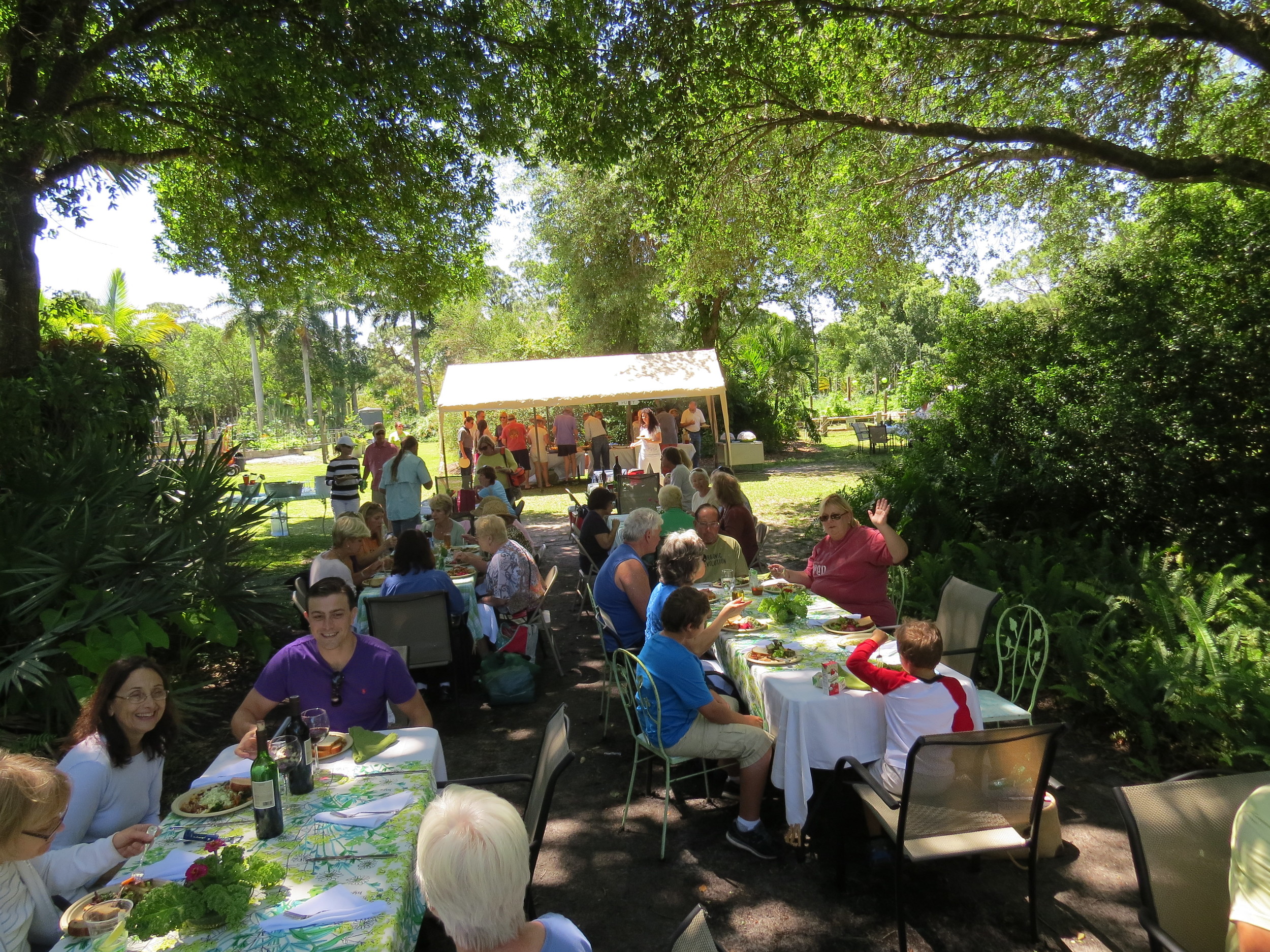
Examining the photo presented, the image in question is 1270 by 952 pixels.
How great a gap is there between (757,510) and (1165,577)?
776 cm

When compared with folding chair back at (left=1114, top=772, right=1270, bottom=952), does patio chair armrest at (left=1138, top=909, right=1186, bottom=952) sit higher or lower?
lower

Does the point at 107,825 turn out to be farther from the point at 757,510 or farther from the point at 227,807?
the point at 757,510

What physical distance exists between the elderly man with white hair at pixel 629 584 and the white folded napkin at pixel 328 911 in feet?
9.45

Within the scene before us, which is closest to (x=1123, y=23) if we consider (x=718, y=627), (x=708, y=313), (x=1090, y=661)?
(x=1090, y=661)

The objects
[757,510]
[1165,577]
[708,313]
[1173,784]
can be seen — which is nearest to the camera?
[1173,784]

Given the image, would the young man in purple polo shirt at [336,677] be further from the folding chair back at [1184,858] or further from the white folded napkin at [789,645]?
the folding chair back at [1184,858]

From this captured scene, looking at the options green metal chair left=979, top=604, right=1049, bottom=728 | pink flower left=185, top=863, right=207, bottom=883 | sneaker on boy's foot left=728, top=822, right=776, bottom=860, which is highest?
pink flower left=185, top=863, right=207, bottom=883

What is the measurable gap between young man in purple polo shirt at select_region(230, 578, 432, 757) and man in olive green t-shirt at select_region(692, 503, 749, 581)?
2949mm

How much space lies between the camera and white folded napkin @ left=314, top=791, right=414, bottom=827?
2.52 metres

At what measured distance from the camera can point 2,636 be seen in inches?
205

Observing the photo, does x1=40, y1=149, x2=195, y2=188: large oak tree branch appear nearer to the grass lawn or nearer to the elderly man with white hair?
the grass lawn

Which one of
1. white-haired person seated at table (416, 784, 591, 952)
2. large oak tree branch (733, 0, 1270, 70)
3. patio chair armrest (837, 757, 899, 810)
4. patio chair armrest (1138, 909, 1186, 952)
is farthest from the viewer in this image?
large oak tree branch (733, 0, 1270, 70)

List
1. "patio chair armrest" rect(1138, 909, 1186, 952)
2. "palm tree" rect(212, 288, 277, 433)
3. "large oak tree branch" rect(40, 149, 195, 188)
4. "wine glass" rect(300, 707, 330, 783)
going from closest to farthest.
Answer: "patio chair armrest" rect(1138, 909, 1186, 952) → "wine glass" rect(300, 707, 330, 783) → "large oak tree branch" rect(40, 149, 195, 188) → "palm tree" rect(212, 288, 277, 433)

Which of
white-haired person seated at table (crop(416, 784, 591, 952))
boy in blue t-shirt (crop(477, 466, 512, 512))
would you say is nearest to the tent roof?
boy in blue t-shirt (crop(477, 466, 512, 512))
